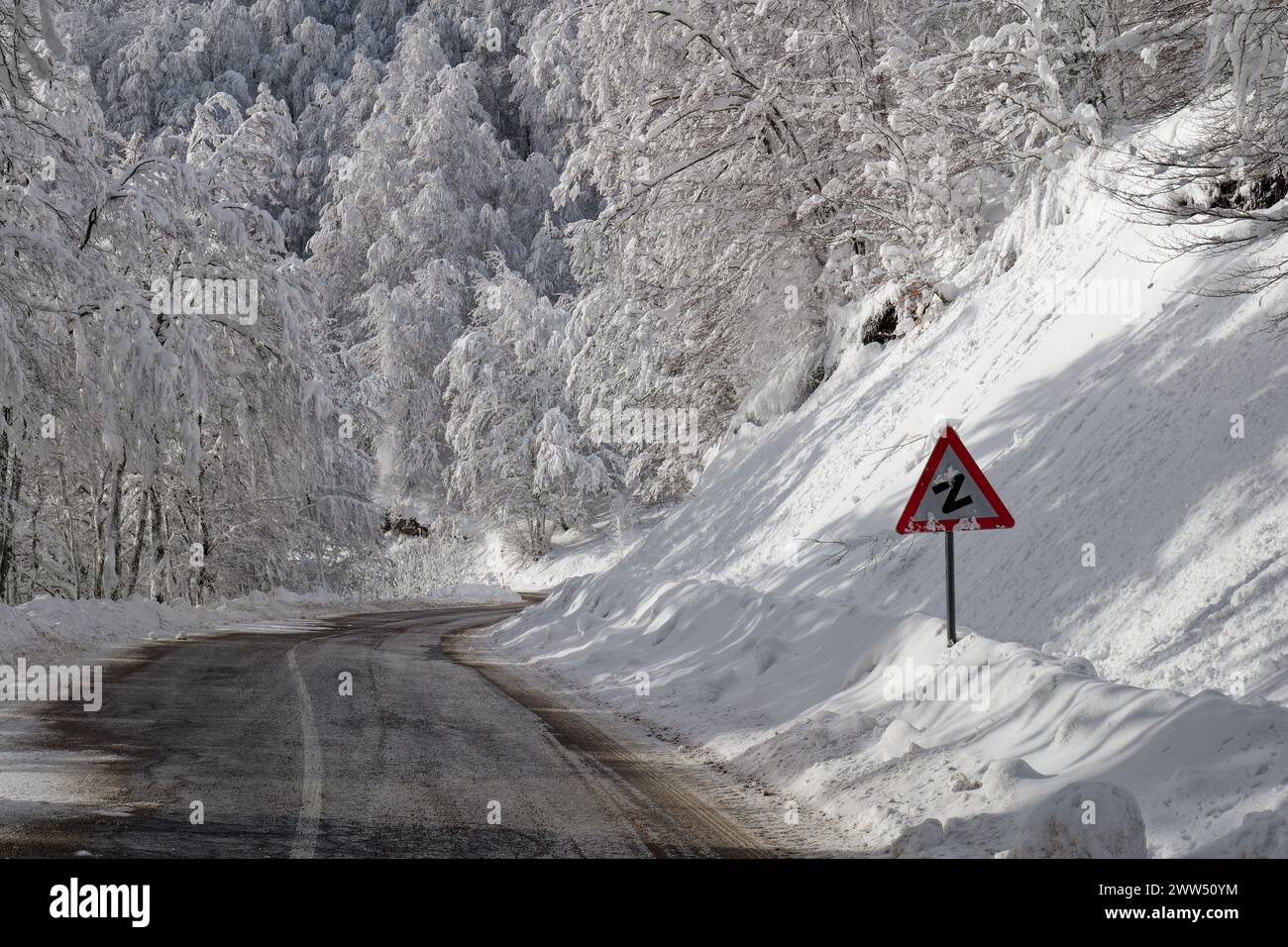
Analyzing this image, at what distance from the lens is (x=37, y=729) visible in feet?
28.2

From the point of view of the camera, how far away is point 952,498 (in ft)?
26.4

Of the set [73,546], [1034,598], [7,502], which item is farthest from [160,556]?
[1034,598]

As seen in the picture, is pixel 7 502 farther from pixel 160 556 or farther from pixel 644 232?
pixel 644 232

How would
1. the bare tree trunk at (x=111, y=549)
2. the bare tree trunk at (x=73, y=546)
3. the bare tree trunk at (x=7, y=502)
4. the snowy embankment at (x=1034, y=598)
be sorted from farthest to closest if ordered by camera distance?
the bare tree trunk at (x=73, y=546), the bare tree trunk at (x=111, y=549), the bare tree trunk at (x=7, y=502), the snowy embankment at (x=1034, y=598)

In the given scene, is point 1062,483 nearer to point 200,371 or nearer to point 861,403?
point 861,403

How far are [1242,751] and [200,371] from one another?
16980 millimetres

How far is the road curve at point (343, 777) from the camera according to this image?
5500 mm

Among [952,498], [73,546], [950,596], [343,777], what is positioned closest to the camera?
[343,777]

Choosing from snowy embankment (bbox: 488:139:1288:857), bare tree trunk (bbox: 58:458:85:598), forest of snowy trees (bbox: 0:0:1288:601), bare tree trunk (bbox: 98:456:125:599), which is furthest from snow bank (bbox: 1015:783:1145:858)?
bare tree trunk (bbox: 58:458:85:598)

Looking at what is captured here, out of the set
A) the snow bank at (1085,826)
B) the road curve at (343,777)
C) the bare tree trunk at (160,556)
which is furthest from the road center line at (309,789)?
the bare tree trunk at (160,556)

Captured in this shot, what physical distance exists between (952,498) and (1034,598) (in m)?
2.93

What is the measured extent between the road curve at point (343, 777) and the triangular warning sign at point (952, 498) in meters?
2.60

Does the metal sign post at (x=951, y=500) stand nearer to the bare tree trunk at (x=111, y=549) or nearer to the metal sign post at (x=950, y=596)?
the metal sign post at (x=950, y=596)
